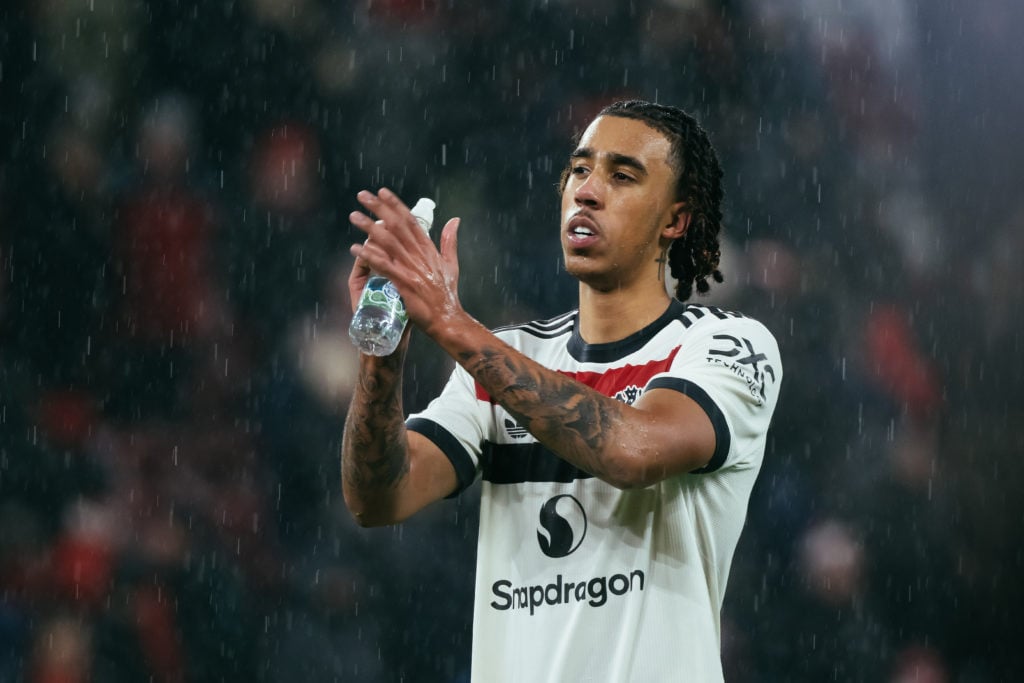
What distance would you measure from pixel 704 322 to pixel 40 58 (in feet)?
13.3

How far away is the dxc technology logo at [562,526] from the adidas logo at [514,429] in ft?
0.59

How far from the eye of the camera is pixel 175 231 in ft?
17.0

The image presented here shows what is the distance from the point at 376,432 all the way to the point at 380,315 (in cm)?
33

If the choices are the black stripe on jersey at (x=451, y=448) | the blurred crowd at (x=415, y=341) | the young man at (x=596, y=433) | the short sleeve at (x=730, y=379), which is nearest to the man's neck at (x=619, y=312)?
the young man at (x=596, y=433)

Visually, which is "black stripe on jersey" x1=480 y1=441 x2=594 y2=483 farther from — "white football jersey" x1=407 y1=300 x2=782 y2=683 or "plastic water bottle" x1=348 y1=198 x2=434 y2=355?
"plastic water bottle" x1=348 y1=198 x2=434 y2=355

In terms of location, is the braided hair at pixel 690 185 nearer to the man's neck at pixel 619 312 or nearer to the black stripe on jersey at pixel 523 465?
the man's neck at pixel 619 312

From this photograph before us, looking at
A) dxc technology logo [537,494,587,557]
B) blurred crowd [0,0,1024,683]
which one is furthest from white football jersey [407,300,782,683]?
blurred crowd [0,0,1024,683]

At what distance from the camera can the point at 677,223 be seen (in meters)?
2.64

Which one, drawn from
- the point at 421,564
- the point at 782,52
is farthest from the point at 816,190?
the point at 421,564

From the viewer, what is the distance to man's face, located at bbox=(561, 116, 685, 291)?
2.46 meters

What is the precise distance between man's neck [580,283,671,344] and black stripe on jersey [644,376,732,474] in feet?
1.01

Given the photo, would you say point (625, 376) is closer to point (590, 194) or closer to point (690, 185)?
point (590, 194)

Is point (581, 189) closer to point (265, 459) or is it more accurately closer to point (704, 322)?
point (704, 322)

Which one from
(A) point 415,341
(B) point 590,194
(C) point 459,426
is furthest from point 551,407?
(A) point 415,341
